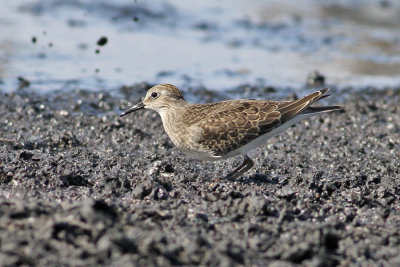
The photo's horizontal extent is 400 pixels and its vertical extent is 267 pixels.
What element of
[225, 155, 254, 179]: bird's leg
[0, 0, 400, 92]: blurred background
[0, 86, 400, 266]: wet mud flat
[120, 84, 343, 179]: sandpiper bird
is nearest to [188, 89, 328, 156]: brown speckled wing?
[120, 84, 343, 179]: sandpiper bird

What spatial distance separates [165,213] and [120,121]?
4180 mm

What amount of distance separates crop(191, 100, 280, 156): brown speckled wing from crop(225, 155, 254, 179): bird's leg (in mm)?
237

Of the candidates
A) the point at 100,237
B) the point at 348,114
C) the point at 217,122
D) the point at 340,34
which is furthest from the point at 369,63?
the point at 100,237

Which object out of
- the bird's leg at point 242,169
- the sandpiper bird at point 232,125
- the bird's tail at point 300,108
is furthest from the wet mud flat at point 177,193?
the bird's tail at point 300,108

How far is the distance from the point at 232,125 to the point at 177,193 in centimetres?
135

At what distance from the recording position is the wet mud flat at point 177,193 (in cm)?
458

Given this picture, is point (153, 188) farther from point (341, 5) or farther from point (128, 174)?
point (341, 5)

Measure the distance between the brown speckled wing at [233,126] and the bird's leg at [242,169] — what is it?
0.24 meters

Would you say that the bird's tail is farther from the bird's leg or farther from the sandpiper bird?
the bird's leg

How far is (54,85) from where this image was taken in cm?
1134

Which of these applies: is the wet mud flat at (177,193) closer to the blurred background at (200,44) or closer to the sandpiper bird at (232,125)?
the sandpiper bird at (232,125)

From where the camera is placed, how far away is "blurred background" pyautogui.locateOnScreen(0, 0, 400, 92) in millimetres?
12453

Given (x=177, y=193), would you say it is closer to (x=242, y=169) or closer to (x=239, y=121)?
(x=242, y=169)

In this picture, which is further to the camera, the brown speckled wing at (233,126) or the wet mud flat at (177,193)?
the brown speckled wing at (233,126)
